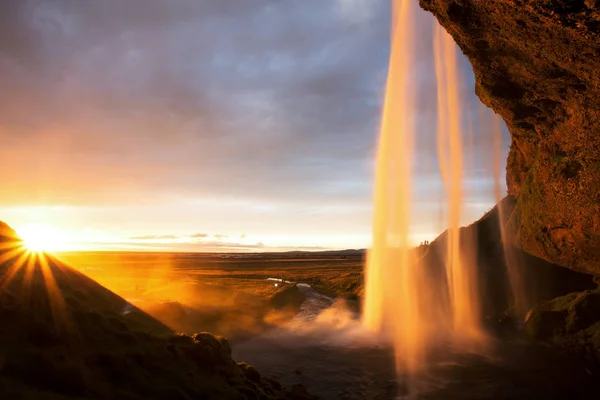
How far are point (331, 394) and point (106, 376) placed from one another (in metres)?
8.24

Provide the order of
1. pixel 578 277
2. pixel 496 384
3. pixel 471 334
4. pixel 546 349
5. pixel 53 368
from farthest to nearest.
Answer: pixel 578 277 → pixel 471 334 → pixel 546 349 → pixel 496 384 → pixel 53 368

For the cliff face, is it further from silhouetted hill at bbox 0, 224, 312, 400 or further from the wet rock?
the wet rock

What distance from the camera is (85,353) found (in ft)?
34.0

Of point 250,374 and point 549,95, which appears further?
point 549,95

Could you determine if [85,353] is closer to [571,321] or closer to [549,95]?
[549,95]

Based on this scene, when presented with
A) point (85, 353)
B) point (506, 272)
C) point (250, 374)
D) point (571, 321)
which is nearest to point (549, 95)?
point (571, 321)

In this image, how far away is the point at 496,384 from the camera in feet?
50.5

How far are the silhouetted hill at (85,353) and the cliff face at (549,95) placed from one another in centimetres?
1522

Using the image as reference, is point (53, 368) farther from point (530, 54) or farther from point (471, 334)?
point (471, 334)

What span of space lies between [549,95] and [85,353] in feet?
72.8

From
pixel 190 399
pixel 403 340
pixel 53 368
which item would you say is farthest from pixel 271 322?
pixel 53 368

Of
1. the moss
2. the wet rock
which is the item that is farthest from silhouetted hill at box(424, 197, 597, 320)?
the wet rock

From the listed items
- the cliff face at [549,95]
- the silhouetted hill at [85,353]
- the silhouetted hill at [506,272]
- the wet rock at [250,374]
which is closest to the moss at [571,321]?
the cliff face at [549,95]

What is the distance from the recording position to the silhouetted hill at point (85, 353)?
8.99 m
